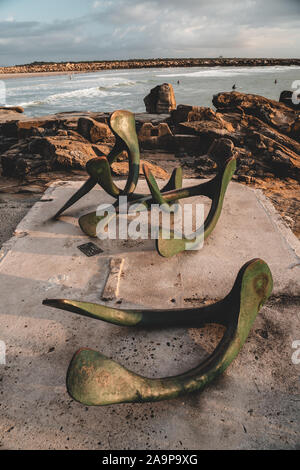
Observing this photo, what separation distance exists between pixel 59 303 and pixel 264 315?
5.59 feet

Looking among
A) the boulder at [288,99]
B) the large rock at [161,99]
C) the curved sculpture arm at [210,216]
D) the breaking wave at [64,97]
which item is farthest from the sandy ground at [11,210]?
the breaking wave at [64,97]

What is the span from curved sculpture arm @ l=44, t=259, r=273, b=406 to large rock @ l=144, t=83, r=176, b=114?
10164mm

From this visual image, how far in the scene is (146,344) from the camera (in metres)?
2.33

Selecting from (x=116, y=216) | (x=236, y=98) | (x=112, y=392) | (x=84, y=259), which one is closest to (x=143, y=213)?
(x=116, y=216)

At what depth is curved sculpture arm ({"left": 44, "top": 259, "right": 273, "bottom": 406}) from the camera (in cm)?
167

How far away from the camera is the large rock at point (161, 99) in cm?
1105

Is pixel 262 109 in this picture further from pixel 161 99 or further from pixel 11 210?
pixel 11 210

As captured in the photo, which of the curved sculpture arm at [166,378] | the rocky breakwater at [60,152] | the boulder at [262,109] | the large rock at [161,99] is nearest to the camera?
the curved sculpture arm at [166,378]

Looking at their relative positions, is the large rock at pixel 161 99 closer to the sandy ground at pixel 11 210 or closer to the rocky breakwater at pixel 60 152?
the rocky breakwater at pixel 60 152

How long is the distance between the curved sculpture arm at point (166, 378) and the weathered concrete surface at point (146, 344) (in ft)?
0.41

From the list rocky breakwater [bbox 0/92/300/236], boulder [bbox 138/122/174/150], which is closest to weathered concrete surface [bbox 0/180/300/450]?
rocky breakwater [bbox 0/92/300/236]

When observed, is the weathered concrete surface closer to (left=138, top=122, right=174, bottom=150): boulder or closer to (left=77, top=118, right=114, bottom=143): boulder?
(left=77, top=118, right=114, bottom=143): boulder

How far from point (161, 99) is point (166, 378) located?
10.9m
